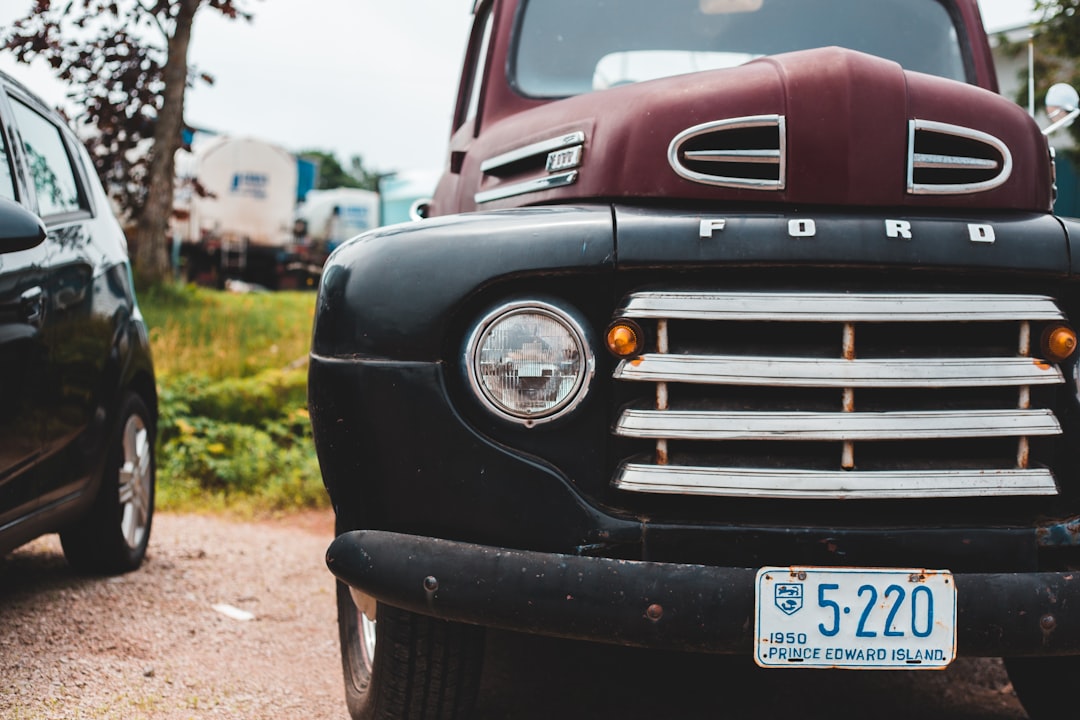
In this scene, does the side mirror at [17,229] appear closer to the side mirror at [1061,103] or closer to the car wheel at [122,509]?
the car wheel at [122,509]

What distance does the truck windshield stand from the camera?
10.6 ft

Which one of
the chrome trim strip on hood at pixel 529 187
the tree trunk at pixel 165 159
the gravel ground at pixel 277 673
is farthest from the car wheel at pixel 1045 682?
the tree trunk at pixel 165 159

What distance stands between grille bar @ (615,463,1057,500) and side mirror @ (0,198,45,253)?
163 cm

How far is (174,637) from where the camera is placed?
11.1ft

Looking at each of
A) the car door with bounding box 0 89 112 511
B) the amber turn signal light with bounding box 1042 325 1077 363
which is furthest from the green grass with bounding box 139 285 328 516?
the amber turn signal light with bounding box 1042 325 1077 363

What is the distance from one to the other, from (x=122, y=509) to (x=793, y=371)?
9.27ft

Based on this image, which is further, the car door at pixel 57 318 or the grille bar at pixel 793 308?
the car door at pixel 57 318

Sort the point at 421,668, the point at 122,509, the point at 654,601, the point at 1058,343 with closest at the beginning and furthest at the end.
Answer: the point at 654,601 < the point at 1058,343 < the point at 421,668 < the point at 122,509

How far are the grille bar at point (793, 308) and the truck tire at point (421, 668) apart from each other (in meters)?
0.81

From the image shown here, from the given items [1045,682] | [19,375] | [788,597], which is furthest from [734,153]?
[19,375]

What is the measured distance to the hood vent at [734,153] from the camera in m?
2.35

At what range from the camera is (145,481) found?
421 centimetres

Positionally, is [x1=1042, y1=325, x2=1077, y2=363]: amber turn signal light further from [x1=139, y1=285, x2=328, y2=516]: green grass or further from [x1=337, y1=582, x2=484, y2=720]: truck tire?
[x1=139, y1=285, x2=328, y2=516]: green grass

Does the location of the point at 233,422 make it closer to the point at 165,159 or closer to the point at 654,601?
the point at 165,159
